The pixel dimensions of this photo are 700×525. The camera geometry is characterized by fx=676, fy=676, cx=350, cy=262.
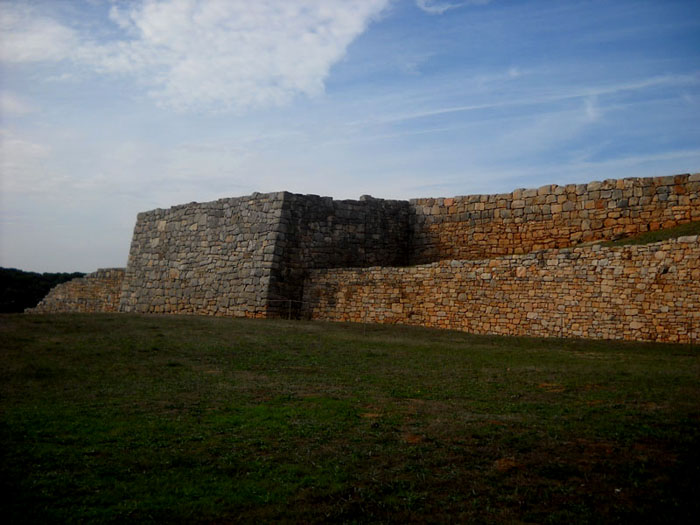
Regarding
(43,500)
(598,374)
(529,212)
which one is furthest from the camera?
(529,212)

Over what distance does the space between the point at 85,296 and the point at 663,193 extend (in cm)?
2751

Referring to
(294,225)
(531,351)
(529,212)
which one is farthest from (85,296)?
(531,351)

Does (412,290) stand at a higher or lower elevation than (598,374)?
higher

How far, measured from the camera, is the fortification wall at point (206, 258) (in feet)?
81.3

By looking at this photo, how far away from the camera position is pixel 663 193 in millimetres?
20938

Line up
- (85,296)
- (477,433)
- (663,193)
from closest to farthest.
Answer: (477,433) → (663,193) → (85,296)

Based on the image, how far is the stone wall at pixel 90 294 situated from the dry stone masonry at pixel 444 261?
2966 millimetres

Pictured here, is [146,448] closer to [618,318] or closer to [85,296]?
[618,318]

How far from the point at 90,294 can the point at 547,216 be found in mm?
23454

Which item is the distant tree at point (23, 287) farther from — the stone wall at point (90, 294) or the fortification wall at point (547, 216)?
the fortification wall at point (547, 216)

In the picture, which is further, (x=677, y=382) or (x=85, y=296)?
(x=85, y=296)

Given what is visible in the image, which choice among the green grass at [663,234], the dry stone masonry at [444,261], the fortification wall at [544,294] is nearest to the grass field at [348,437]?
the fortification wall at [544,294]

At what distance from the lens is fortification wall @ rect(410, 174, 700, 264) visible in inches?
822

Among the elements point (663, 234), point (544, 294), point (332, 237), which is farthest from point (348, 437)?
point (332, 237)
